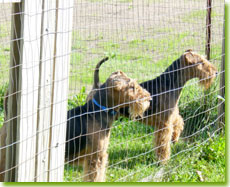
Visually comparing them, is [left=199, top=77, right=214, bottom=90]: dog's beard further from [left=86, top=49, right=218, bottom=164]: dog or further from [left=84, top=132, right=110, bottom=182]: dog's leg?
[left=84, top=132, right=110, bottom=182]: dog's leg

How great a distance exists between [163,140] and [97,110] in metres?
1.27

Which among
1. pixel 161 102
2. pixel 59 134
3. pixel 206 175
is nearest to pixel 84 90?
pixel 161 102

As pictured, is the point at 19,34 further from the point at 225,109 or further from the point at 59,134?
the point at 225,109

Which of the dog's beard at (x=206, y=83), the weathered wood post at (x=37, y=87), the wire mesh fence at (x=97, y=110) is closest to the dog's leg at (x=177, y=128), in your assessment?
the wire mesh fence at (x=97, y=110)

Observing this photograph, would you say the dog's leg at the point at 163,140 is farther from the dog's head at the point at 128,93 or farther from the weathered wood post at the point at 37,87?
the weathered wood post at the point at 37,87

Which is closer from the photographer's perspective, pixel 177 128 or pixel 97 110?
pixel 97 110

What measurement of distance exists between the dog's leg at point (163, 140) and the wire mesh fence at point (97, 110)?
1 centimetres

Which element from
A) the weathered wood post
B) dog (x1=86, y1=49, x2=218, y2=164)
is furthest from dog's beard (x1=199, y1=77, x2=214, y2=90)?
the weathered wood post

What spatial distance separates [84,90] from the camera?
6230mm

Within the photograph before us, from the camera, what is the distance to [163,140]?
5391 millimetres

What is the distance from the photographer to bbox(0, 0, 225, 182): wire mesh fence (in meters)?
2.92

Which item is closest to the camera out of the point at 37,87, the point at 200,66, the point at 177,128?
the point at 37,87

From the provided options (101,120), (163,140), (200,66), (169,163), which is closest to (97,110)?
(101,120)

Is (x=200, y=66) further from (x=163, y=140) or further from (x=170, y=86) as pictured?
(x=163, y=140)
